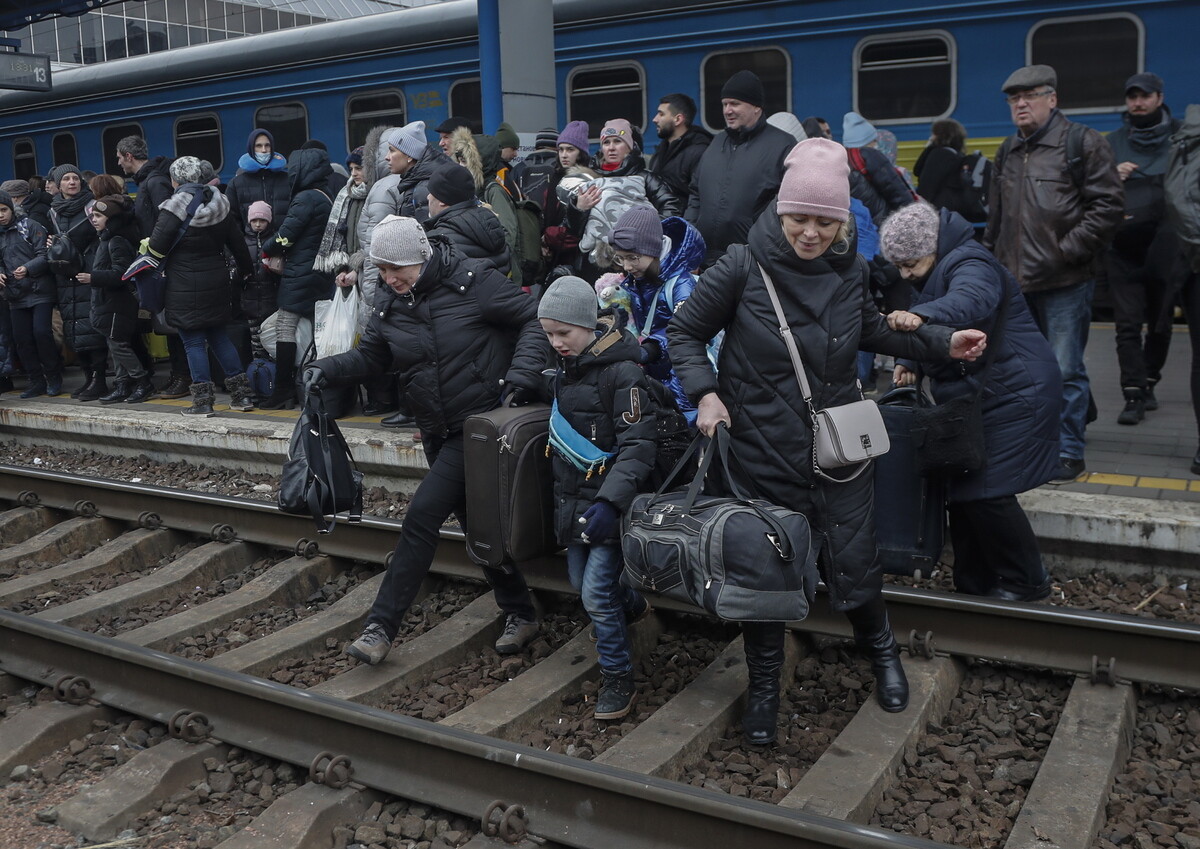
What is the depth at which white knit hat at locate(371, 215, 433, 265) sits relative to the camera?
4840 mm

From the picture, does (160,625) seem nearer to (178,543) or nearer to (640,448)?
(178,543)

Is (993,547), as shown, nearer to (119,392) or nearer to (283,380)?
(283,380)

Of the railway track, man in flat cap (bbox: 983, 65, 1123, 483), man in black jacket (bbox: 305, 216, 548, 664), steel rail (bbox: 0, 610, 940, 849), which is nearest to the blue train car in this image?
man in flat cap (bbox: 983, 65, 1123, 483)

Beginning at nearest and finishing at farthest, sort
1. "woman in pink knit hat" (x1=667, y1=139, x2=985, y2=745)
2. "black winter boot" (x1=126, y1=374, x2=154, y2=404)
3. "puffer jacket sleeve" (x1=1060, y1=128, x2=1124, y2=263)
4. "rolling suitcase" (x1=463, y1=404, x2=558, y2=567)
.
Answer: "woman in pink knit hat" (x1=667, y1=139, x2=985, y2=745) → "rolling suitcase" (x1=463, y1=404, x2=558, y2=567) → "puffer jacket sleeve" (x1=1060, y1=128, x2=1124, y2=263) → "black winter boot" (x1=126, y1=374, x2=154, y2=404)

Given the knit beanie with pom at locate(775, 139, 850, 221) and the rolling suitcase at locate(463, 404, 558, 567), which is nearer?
the knit beanie with pom at locate(775, 139, 850, 221)

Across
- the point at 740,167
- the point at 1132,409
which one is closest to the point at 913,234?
the point at 740,167

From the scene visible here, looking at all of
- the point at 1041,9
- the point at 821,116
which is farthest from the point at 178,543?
the point at 1041,9

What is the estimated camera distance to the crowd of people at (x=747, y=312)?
4195 millimetres

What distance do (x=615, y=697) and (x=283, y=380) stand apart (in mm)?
5958

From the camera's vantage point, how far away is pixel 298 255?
959 cm

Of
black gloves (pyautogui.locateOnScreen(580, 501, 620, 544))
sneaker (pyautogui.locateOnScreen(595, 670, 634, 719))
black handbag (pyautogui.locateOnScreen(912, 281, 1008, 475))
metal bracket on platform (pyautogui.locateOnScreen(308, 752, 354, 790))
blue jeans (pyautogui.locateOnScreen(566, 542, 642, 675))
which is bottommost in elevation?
metal bracket on platform (pyautogui.locateOnScreen(308, 752, 354, 790))

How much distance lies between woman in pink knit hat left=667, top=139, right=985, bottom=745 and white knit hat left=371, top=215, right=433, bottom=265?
1.15 metres

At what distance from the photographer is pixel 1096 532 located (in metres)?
5.56

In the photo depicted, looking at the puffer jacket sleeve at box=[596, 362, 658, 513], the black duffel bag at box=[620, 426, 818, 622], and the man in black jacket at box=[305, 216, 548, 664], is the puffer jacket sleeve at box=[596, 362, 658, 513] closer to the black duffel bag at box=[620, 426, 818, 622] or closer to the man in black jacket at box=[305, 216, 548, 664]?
the black duffel bag at box=[620, 426, 818, 622]
